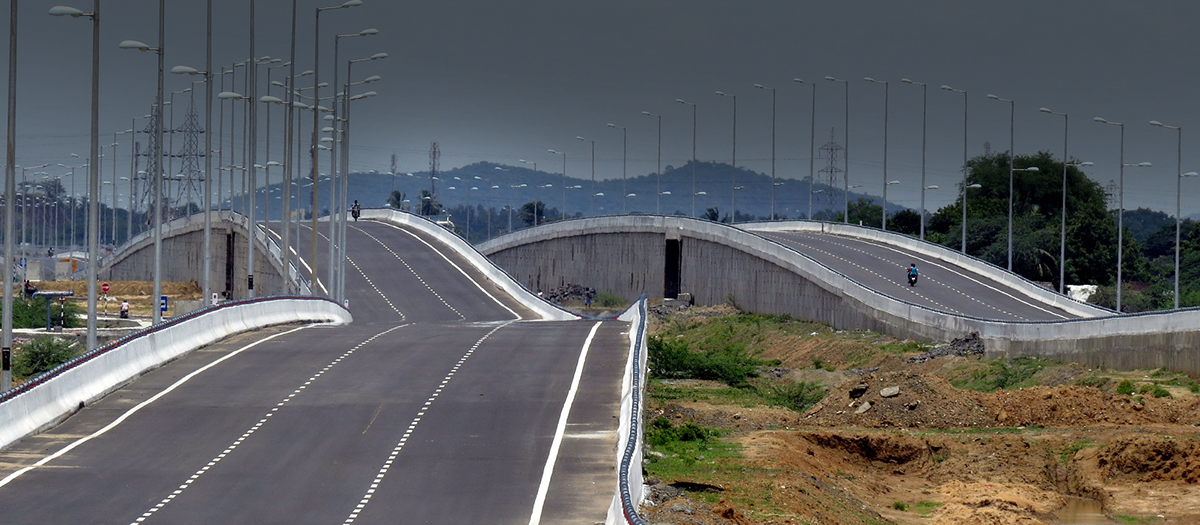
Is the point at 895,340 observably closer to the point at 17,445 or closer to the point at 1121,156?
the point at 1121,156

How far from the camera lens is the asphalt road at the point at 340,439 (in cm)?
2483

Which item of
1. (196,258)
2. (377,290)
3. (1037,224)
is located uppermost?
(1037,224)

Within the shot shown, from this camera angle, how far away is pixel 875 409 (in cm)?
4344

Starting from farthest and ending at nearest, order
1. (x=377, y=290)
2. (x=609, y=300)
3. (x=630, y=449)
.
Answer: (x=609, y=300) → (x=377, y=290) → (x=630, y=449)

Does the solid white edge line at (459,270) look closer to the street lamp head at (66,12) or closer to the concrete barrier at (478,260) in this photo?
the concrete barrier at (478,260)

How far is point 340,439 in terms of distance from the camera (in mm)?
30984

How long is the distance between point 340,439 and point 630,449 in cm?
848

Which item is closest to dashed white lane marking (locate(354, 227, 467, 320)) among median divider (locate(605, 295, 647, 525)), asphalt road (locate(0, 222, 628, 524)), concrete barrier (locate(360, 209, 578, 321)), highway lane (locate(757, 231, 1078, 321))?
concrete barrier (locate(360, 209, 578, 321))

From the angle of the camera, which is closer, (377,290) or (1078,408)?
(1078,408)

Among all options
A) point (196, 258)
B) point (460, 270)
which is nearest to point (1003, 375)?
point (460, 270)

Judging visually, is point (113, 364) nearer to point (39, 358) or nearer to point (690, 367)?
point (690, 367)

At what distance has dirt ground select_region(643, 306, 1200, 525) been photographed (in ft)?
101

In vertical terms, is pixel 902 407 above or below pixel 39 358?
above

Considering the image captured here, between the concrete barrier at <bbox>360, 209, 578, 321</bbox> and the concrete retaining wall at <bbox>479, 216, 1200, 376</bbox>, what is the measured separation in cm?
695
